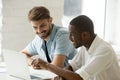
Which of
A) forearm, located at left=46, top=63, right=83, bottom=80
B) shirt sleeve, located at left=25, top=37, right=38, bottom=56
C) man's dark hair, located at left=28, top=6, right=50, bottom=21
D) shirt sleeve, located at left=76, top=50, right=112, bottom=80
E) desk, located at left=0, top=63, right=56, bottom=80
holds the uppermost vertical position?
man's dark hair, located at left=28, top=6, right=50, bottom=21

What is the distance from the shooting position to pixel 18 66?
1.70 meters

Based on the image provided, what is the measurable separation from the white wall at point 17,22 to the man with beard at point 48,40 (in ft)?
0.61

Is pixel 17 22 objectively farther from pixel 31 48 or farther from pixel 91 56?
pixel 91 56

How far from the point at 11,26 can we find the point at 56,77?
901 mm

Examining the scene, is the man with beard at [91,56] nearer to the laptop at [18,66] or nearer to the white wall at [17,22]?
the laptop at [18,66]

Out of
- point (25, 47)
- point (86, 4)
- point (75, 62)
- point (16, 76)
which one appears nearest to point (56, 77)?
point (75, 62)

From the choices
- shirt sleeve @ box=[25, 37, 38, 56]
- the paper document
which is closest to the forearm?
the paper document

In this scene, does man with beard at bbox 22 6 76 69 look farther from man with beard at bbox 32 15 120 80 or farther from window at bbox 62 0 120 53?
window at bbox 62 0 120 53

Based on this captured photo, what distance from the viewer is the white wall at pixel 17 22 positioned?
2328 millimetres

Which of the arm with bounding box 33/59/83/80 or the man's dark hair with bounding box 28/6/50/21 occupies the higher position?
the man's dark hair with bounding box 28/6/50/21

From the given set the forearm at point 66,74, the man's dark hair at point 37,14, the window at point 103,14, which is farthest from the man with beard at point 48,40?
the window at point 103,14

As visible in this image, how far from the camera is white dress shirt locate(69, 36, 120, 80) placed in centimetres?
146

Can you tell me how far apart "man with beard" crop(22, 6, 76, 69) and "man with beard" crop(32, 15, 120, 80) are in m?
0.42

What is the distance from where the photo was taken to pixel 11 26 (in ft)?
7.73
